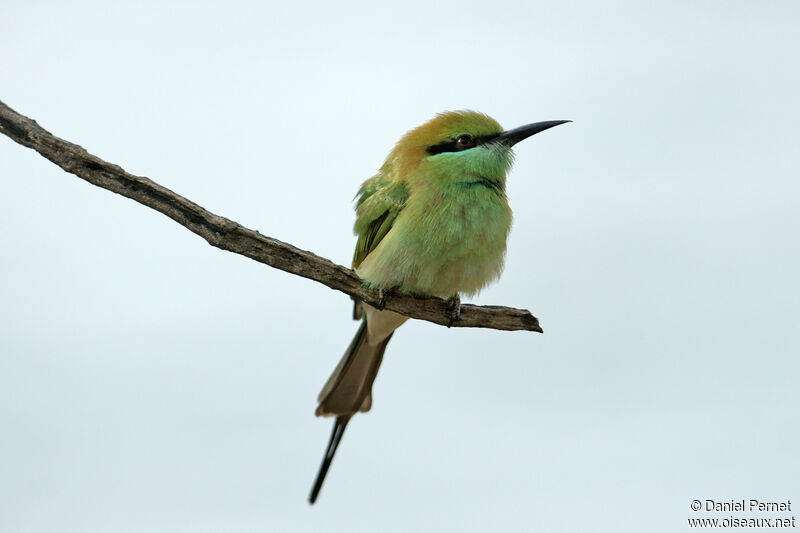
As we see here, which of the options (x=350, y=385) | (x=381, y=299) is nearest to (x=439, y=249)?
(x=381, y=299)

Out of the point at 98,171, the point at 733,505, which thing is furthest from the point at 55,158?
the point at 733,505

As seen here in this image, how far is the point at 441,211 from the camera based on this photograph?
8.11ft

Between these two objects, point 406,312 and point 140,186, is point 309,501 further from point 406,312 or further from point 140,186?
point 140,186

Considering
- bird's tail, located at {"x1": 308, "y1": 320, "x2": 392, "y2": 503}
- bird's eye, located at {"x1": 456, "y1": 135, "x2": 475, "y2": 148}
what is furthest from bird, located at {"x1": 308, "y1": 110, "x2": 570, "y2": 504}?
bird's tail, located at {"x1": 308, "y1": 320, "x2": 392, "y2": 503}

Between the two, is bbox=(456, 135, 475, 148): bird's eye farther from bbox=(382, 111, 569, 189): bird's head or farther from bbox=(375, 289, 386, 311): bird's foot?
bbox=(375, 289, 386, 311): bird's foot

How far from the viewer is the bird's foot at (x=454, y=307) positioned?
2.54 m

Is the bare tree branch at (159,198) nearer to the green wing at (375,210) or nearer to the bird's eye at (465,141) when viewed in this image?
the green wing at (375,210)

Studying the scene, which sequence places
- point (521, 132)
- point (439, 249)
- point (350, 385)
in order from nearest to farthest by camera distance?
1. point (439, 249)
2. point (521, 132)
3. point (350, 385)

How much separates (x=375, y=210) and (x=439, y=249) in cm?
26

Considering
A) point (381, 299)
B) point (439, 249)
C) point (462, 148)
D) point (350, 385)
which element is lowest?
point (350, 385)

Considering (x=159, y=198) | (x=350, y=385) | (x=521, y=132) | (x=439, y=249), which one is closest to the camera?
(x=159, y=198)

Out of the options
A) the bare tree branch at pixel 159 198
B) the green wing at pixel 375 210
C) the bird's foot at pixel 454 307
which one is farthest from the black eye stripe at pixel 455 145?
the bare tree branch at pixel 159 198

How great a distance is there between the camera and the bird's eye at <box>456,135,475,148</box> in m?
2.54

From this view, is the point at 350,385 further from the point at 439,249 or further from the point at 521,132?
the point at 521,132
